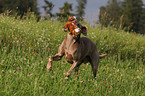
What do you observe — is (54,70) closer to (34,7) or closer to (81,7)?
(34,7)

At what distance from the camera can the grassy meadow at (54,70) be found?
11.6ft

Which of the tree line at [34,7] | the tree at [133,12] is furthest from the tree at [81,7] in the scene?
the tree at [133,12]

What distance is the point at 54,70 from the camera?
4.63 metres

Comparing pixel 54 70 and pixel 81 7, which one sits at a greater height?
pixel 81 7

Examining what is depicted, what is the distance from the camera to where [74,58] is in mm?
3426

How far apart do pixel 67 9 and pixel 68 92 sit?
1339 inches

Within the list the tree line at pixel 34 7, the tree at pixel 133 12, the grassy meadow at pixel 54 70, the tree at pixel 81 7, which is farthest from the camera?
the tree at pixel 81 7

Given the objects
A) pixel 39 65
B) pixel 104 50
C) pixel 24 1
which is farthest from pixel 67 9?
pixel 39 65

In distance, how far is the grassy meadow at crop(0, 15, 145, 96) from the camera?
3.53 metres

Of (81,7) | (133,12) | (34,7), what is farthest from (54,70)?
(81,7)

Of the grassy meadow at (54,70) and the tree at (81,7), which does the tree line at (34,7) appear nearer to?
the tree at (81,7)

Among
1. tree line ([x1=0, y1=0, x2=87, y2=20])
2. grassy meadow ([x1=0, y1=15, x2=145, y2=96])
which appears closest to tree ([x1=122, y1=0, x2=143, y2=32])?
tree line ([x1=0, y1=0, x2=87, y2=20])

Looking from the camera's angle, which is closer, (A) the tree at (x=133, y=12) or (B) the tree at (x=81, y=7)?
(A) the tree at (x=133, y=12)

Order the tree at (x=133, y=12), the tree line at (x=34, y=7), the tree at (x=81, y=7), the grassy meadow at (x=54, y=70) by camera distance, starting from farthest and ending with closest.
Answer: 1. the tree at (x=81, y=7)
2. the tree at (x=133, y=12)
3. the tree line at (x=34, y=7)
4. the grassy meadow at (x=54, y=70)
